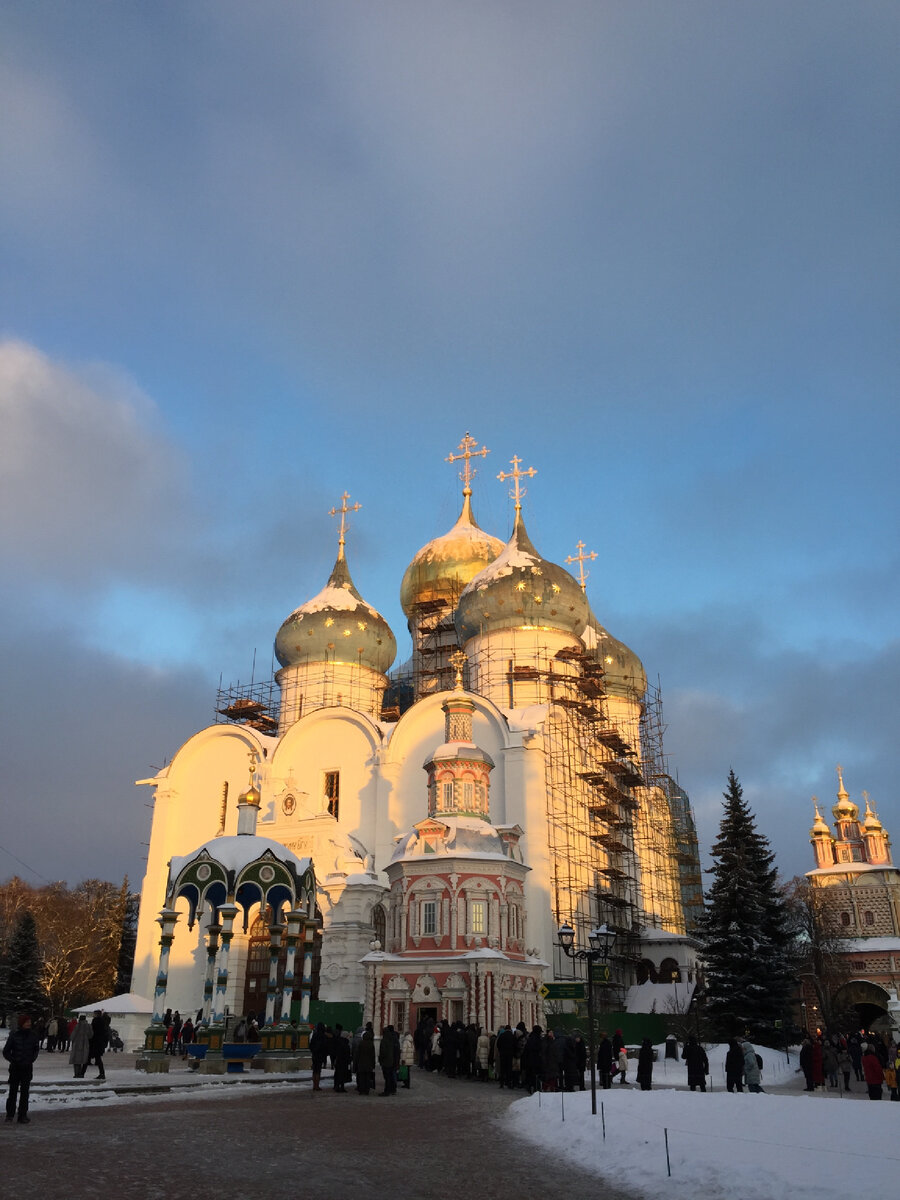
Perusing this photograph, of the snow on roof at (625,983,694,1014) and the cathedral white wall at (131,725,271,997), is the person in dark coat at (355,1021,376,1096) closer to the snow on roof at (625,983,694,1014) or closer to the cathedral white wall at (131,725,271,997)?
the snow on roof at (625,983,694,1014)

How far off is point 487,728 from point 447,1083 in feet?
47.2

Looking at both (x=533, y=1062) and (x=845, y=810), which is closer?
(x=533, y=1062)

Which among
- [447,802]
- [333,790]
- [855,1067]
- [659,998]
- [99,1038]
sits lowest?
[855,1067]

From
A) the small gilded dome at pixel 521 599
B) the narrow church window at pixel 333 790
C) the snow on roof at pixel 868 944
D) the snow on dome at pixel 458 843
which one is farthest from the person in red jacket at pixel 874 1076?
the snow on roof at pixel 868 944

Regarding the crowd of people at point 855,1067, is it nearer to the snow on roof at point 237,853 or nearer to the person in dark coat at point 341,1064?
the person in dark coat at point 341,1064

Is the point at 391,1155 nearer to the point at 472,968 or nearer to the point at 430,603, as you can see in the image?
the point at 472,968

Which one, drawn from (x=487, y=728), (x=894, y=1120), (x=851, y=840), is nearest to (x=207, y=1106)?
(x=894, y=1120)

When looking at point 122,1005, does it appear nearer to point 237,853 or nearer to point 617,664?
point 237,853

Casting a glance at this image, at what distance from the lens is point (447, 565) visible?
4062 centimetres

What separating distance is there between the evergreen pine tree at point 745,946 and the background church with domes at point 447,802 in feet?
14.4

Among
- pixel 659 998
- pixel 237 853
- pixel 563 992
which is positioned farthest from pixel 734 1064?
pixel 659 998

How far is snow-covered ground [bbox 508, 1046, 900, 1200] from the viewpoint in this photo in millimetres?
6469

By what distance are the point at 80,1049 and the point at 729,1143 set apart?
10.8 meters

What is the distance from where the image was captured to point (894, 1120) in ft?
26.6
